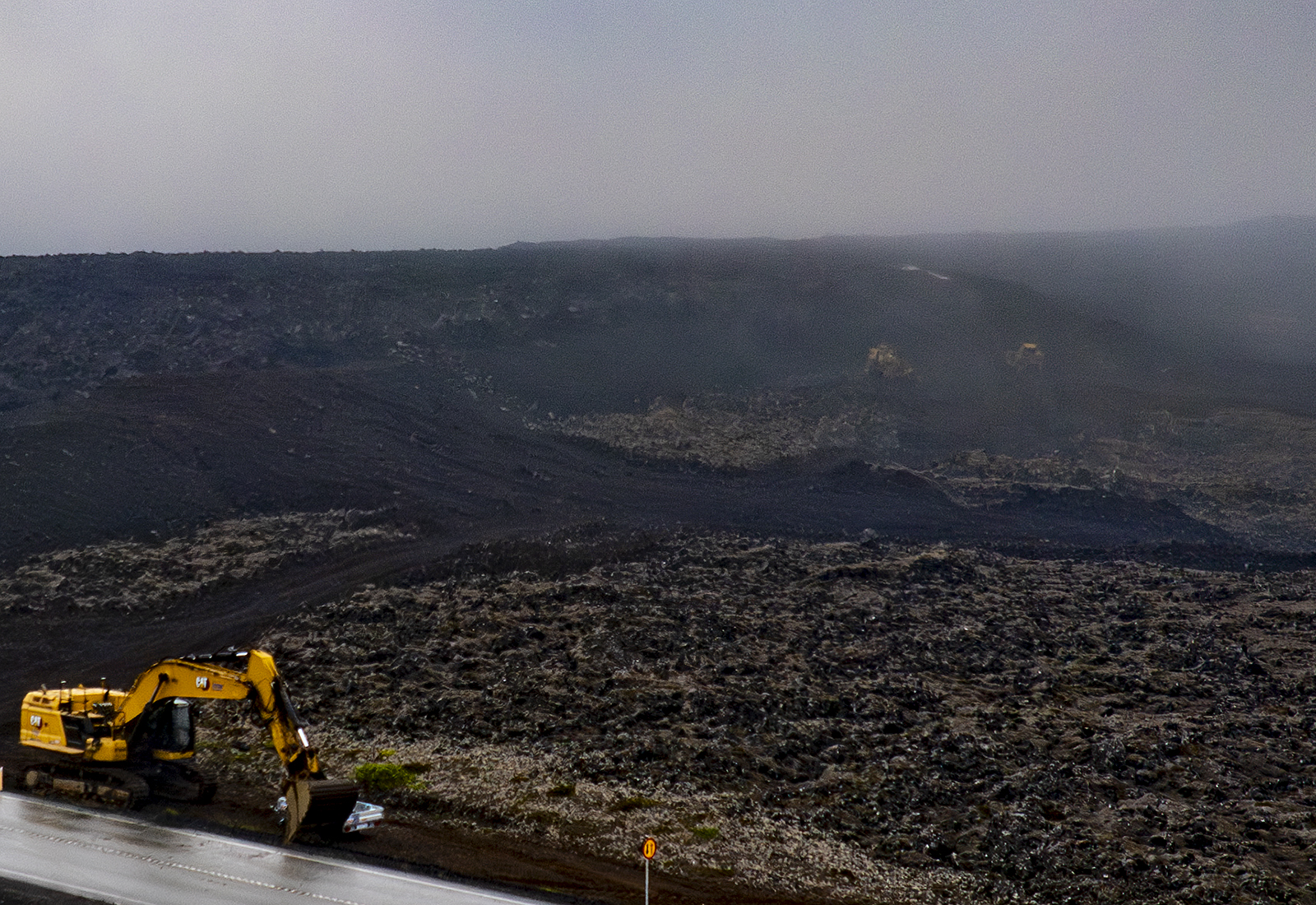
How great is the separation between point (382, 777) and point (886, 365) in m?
42.8

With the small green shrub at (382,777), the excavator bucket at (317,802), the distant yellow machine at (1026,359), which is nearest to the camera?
the excavator bucket at (317,802)

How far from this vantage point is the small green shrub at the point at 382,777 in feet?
56.1

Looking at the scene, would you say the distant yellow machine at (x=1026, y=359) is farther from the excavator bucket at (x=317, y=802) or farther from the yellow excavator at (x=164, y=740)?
the excavator bucket at (x=317, y=802)

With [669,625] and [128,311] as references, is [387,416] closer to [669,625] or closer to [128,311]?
[128,311]

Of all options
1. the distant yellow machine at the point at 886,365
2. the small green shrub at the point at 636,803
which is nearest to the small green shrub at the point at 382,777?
the small green shrub at the point at 636,803

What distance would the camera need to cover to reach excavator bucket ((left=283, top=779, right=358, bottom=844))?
14.0m

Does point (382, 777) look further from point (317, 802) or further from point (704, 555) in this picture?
point (704, 555)

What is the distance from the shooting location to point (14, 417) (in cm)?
3853

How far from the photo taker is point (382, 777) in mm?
17281

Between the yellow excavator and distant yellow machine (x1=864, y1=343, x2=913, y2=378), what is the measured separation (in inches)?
1722

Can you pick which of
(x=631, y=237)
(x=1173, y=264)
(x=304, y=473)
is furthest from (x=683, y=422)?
(x=631, y=237)

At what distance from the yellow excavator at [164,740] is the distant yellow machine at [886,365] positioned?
4375 centimetres

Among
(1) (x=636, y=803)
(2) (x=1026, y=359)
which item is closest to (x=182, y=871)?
(1) (x=636, y=803)

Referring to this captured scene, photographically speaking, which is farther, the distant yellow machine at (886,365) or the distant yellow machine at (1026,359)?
the distant yellow machine at (1026,359)
